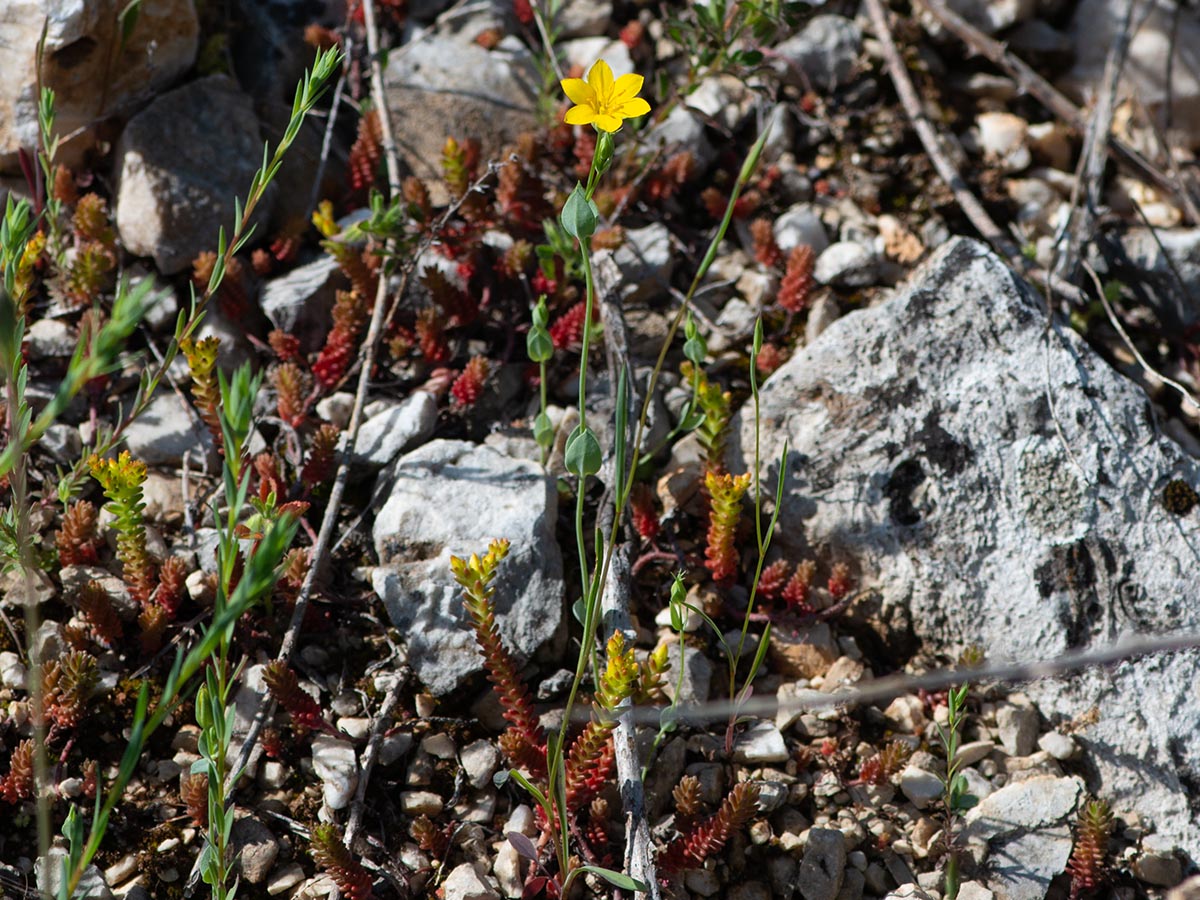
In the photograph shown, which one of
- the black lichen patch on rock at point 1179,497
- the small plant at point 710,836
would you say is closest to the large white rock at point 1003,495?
the black lichen patch on rock at point 1179,497

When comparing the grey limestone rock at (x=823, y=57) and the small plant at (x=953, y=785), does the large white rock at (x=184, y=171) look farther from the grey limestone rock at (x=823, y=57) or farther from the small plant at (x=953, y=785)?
the small plant at (x=953, y=785)

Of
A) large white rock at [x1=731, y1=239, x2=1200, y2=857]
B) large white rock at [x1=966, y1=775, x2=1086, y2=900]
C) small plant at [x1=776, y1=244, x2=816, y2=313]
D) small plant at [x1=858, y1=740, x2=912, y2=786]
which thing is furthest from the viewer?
small plant at [x1=776, y1=244, x2=816, y2=313]

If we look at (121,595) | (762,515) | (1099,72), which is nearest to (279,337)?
(121,595)

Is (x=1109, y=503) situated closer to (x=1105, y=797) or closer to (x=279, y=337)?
(x=1105, y=797)

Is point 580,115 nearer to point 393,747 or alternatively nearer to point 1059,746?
point 393,747

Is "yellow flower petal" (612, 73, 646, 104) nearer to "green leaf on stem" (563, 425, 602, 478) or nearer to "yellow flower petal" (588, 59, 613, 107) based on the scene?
"yellow flower petal" (588, 59, 613, 107)

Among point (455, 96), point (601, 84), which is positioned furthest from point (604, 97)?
point (455, 96)

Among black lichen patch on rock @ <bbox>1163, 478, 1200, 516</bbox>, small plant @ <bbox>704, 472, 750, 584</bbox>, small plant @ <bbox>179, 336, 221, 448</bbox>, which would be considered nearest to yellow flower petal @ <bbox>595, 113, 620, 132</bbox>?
small plant @ <bbox>704, 472, 750, 584</bbox>
